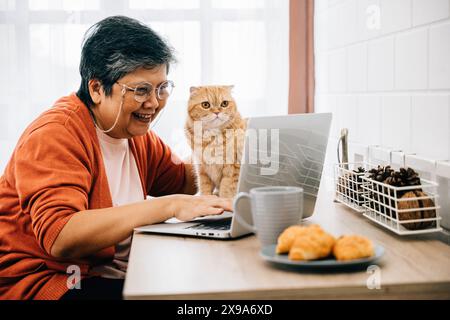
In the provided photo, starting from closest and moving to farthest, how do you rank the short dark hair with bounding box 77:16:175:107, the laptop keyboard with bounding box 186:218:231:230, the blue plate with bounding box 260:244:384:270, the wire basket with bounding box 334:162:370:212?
the blue plate with bounding box 260:244:384:270
the laptop keyboard with bounding box 186:218:231:230
the wire basket with bounding box 334:162:370:212
the short dark hair with bounding box 77:16:175:107

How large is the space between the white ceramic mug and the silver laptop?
10 cm

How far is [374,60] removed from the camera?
1.53m

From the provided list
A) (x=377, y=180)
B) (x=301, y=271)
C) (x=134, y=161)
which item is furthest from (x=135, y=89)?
(x=301, y=271)

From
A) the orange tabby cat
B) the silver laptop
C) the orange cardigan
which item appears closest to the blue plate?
the silver laptop

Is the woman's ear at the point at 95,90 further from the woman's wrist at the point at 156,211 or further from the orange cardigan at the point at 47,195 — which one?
the woman's wrist at the point at 156,211

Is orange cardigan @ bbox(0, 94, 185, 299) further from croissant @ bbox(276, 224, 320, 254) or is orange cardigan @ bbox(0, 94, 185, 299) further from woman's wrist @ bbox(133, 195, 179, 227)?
croissant @ bbox(276, 224, 320, 254)

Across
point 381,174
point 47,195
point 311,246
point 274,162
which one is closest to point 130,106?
point 47,195

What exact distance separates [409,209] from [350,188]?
1.01 feet

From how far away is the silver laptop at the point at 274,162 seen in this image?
3.32 ft

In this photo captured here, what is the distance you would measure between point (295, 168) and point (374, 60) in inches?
21.9

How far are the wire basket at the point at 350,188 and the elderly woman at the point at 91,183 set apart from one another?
31cm

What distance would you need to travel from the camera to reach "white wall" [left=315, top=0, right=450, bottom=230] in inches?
46.2

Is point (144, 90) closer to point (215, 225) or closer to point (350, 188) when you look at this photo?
point (215, 225)

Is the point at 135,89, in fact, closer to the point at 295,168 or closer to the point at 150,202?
the point at 150,202
